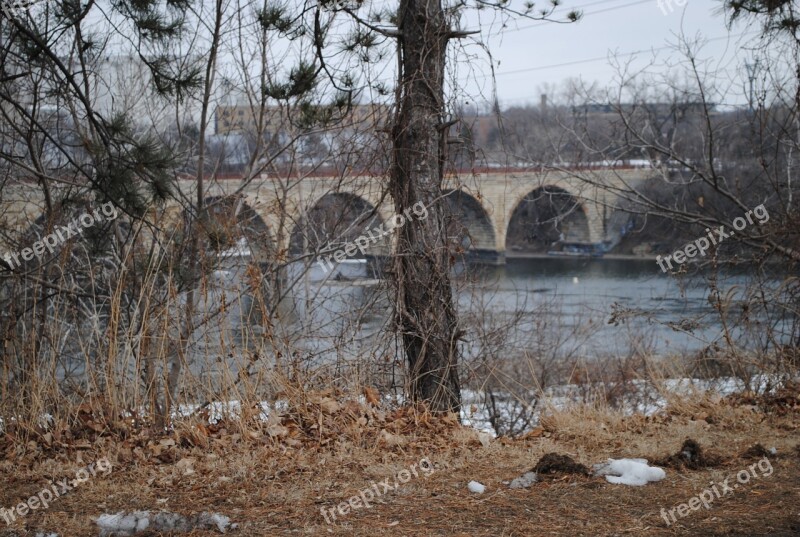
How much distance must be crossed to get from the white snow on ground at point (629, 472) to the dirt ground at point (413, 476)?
0.24 ft

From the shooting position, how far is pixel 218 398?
186 inches

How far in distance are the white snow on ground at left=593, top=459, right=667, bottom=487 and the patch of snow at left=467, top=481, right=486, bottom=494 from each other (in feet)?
1.82

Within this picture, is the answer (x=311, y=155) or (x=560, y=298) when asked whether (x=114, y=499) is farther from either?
(x=560, y=298)

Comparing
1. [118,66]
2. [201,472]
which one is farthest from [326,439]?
[118,66]

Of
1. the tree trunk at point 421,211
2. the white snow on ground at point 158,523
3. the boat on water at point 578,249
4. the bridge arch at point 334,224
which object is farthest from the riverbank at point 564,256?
the white snow on ground at point 158,523

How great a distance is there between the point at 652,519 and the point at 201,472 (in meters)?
2.06

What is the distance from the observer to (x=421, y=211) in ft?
17.6

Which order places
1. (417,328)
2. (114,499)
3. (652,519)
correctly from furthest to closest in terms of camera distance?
(417,328) → (114,499) → (652,519)

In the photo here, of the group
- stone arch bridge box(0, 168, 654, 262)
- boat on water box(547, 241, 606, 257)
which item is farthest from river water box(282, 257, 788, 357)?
stone arch bridge box(0, 168, 654, 262)

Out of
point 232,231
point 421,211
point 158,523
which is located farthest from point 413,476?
point 232,231

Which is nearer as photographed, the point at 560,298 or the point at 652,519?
the point at 652,519

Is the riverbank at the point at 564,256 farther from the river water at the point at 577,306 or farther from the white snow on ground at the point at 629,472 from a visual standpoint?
the white snow on ground at the point at 629,472

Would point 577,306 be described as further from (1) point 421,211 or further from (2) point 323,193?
(1) point 421,211

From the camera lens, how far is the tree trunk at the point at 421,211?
17.6 feet
